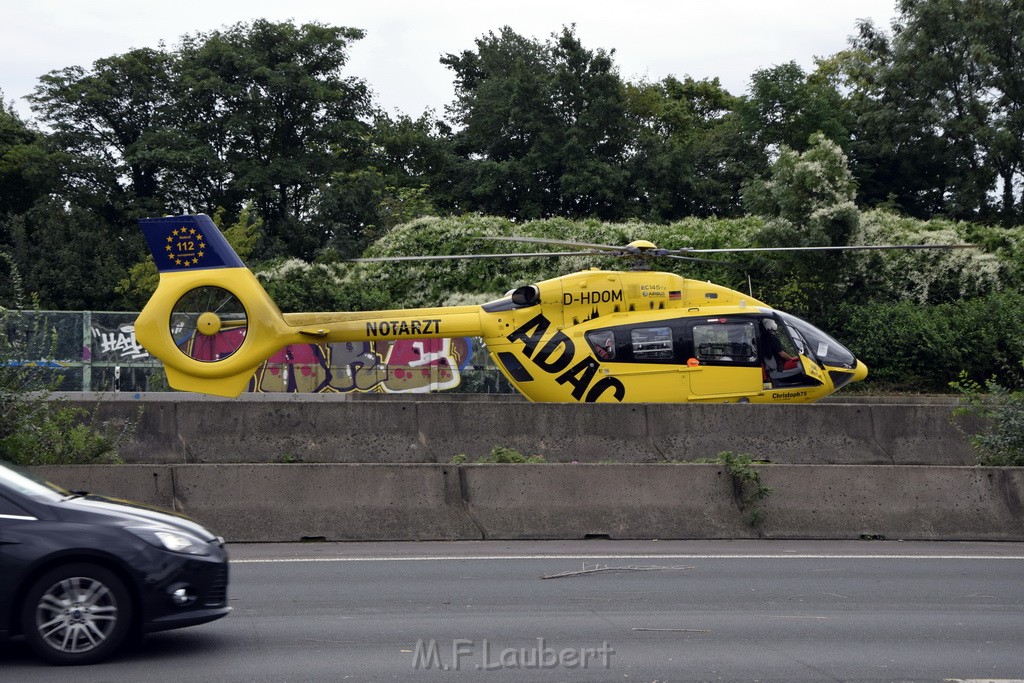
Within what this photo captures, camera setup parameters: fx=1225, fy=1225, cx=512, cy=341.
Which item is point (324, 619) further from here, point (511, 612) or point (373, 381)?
point (373, 381)

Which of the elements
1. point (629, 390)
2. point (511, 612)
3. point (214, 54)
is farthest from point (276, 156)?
point (511, 612)

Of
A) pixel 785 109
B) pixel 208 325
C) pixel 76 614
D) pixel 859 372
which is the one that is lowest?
pixel 76 614

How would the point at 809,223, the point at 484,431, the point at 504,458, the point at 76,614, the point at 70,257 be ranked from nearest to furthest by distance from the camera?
the point at 76,614 → the point at 504,458 → the point at 484,431 → the point at 809,223 → the point at 70,257

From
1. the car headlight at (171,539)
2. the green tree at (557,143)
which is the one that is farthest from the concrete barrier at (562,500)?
the green tree at (557,143)

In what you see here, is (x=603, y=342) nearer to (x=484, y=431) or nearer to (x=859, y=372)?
(x=484, y=431)

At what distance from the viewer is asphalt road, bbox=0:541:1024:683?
7426mm

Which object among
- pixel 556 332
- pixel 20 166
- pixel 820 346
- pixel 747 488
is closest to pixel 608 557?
pixel 747 488

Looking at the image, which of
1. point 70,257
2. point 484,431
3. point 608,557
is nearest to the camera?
point 608,557

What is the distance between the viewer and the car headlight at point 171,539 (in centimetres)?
734

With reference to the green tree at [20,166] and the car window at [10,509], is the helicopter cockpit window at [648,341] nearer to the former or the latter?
the car window at [10,509]

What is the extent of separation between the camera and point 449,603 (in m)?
9.41

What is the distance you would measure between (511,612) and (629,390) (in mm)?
9172

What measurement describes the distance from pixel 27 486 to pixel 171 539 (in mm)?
973

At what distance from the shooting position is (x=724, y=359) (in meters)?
18.1
